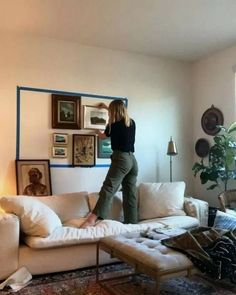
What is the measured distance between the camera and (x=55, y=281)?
8.94 ft

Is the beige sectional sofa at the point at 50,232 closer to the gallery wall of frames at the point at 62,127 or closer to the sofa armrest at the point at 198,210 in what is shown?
the sofa armrest at the point at 198,210

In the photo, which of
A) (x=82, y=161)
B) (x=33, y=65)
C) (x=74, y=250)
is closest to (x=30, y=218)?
(x=74, y=250)

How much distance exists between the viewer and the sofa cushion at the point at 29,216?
2812 mm

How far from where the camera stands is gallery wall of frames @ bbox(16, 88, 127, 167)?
393 cm

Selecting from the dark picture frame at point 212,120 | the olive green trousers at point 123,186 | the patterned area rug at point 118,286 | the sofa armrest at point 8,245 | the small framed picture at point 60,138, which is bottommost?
the patterned area rug at point 118,286

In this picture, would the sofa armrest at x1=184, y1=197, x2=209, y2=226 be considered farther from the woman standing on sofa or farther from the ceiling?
the ceiling

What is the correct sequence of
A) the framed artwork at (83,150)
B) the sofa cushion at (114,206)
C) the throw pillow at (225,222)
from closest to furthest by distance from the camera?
the throw pillow at (225,222)
the sofa cushion at (114,206)
the framed artwork at (83,150)

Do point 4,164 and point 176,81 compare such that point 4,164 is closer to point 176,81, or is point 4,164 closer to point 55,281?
point 55,281

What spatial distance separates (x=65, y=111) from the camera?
412 centimetres

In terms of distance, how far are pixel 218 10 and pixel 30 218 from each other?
8.59ft

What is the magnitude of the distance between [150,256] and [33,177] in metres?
2.09

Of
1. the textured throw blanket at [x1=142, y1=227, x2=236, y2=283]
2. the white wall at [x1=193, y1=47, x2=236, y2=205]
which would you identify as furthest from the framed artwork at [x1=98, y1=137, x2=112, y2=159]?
the textured throw blanket at [x1=142, y1=227, x2=236, y2=283]

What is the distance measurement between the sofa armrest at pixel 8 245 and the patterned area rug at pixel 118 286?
19cm

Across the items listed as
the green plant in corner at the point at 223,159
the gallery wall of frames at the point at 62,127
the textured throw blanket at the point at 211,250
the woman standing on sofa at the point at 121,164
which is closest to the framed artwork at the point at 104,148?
the gallery wall of frames at the point at 62,127
